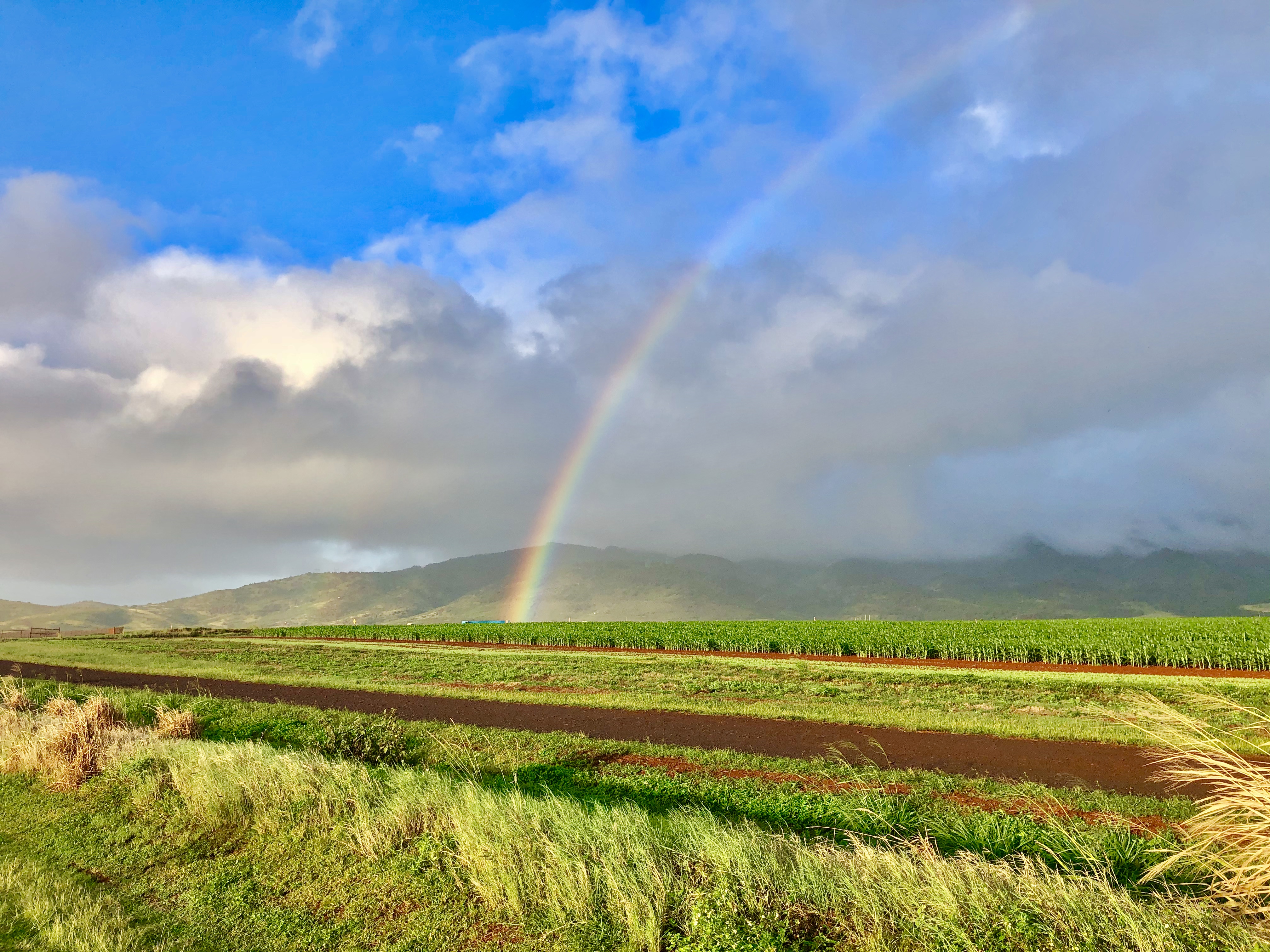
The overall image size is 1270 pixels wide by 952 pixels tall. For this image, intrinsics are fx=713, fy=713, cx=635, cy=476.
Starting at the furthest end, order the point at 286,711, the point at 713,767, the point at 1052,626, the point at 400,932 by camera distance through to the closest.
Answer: the point at 1052,626
the point at 286,711
the point at 713,767
the point at 400,932

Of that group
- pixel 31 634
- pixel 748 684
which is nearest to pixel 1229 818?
pixel 748 684

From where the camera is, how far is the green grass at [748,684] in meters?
19.8

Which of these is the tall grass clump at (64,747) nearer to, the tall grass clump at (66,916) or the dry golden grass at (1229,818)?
the tall grass clump at (66,916)

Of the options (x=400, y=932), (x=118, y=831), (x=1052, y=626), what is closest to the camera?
(x=400, y=932)

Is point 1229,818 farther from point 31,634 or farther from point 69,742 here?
point 31,634

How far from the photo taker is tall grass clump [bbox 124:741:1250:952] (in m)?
5.50

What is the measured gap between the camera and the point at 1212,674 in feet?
111

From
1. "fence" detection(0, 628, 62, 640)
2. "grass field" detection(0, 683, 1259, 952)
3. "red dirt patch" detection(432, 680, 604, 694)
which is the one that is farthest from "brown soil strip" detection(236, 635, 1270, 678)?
"fence" detection(0, 628, 62, 640)

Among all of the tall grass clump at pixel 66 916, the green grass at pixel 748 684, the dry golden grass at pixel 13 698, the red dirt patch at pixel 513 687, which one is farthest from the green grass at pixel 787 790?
the red dirt patch at pixel 513 687

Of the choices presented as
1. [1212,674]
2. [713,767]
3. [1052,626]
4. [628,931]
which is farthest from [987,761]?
[1052,626]

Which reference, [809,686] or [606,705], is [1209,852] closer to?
[606,705]

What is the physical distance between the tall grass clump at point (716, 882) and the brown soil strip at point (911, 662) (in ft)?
106

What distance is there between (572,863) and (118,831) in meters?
7.18

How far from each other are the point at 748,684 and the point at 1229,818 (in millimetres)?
22885
